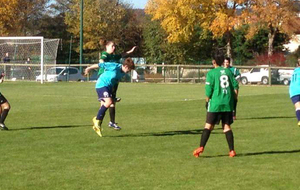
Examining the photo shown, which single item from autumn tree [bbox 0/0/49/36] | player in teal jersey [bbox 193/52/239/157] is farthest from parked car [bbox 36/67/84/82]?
player in teal jersey [bbox 193/52/239/157]

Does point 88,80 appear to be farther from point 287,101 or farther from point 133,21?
point 133,21

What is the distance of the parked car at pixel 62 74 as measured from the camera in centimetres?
4303

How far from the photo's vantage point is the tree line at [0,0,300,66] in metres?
52.1

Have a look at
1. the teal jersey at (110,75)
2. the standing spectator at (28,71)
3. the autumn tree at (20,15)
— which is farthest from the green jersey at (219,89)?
the autumn tree at (20,15)

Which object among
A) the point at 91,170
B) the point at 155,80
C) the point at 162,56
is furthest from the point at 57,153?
the point at 162,56

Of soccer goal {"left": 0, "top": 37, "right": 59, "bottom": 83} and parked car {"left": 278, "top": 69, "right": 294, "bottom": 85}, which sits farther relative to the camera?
parked car {"left": 278, "top": 69, "right": 294, "bottom": 85}

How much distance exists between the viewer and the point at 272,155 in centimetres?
1088

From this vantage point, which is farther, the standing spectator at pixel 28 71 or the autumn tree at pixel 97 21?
the autumn tree at pixel 97 21

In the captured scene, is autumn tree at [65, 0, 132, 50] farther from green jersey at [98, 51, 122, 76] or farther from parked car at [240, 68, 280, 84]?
green jersey at [98, 51, 122, 76]

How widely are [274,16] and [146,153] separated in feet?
134

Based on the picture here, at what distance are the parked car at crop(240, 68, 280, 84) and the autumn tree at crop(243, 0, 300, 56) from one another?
362 inches

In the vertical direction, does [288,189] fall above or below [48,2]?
below

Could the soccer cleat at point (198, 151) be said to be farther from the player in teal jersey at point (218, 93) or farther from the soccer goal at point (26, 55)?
the soccer goal at point (26, 55)

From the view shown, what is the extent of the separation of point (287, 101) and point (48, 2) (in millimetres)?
48129
